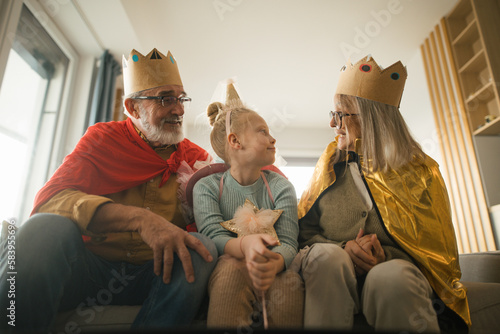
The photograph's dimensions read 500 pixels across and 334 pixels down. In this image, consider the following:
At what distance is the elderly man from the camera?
79 centimetres

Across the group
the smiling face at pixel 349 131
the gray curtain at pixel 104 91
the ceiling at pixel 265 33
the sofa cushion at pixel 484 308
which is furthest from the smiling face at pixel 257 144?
the gray curtain at pixel 104 91

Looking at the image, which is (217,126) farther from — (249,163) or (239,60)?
(239,60)

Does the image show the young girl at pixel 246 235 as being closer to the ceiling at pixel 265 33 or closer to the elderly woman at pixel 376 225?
the elderly woman at pixel 376 225

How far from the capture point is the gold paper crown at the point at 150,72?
1.54 meters

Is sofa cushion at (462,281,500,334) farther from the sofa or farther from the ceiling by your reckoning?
the ceiling

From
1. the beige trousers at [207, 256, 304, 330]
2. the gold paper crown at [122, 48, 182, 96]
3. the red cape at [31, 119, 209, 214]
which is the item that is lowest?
the beige trousers at [207, 256, 304, 330]

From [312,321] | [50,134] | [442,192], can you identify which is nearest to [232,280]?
[312,321]

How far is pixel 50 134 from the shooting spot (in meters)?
2.66

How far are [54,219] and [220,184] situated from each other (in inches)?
20.2

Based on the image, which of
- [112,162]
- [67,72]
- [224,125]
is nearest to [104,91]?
[67,72]

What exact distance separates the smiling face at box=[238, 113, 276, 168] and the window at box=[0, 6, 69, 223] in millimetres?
1563

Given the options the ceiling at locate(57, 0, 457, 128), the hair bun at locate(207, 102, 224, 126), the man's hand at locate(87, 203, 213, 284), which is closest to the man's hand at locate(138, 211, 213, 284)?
the man's hand at locate(87, 203, 213, 284)

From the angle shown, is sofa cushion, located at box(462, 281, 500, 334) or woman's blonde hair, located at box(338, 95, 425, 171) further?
woman's blonde hair, located at box(338, 95, 425, 171)

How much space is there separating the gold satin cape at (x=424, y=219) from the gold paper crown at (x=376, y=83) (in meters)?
0.31
